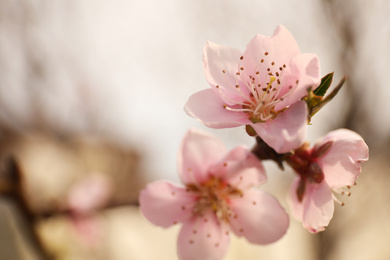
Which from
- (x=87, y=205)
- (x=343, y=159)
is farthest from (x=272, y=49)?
(x=87, y=205)

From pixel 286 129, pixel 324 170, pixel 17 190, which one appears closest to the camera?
pixel 286 129

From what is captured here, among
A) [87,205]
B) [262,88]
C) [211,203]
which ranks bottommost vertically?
[87,205]

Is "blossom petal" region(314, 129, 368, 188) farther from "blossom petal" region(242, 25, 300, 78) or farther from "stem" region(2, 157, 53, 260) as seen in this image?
"stem" region(2, 157, 53, 260)

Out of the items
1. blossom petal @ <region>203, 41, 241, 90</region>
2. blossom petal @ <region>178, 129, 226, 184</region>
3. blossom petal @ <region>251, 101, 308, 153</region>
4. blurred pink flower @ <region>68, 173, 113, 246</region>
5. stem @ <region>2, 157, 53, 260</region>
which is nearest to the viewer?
blossom petal @ <region>251, 101, 308, 153</region>

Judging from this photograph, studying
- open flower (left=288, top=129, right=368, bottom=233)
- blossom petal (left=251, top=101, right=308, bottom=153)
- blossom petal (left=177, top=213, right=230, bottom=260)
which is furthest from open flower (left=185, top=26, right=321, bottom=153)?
blossom petal (left=177, top=213, right=230, bottom=260)

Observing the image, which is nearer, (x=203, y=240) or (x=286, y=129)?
(x=286, y=129)

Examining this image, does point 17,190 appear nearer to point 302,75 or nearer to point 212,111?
point 212,111

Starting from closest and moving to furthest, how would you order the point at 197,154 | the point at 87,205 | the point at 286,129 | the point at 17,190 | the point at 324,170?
the point at 286,129
the point at 324,170
the point at 197,154
the point at 17,190
the point at 87,205
